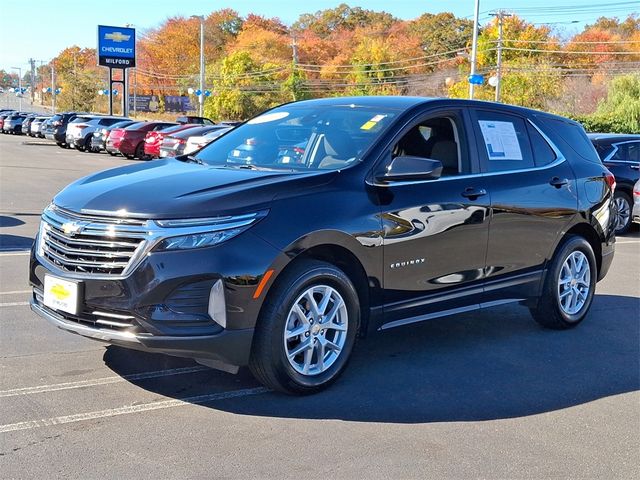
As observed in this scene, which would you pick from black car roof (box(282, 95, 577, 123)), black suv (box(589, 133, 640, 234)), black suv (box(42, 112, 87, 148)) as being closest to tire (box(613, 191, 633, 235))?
black suv (box(589, 133, 640, 234))

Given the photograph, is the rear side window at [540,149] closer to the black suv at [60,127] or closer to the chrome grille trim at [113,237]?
the chrome grille trim at [113,237]

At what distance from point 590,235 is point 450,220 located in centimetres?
216

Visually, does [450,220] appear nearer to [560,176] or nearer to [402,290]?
[402,290]

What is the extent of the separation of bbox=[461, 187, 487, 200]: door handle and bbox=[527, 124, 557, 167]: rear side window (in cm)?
95

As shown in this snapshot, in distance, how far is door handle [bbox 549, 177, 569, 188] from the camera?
20.6 ft

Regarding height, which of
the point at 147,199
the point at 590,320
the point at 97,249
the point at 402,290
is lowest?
the point at 590,320

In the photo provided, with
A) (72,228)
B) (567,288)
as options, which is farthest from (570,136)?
(72,228)

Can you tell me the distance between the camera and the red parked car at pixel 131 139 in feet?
96.2

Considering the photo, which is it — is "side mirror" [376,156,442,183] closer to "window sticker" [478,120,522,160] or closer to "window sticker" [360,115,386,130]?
"window sticker" [360,115,386,130]

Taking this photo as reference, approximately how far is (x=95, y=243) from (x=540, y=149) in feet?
12.8

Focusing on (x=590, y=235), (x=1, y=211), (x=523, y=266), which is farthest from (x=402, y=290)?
(x=1, y=211)

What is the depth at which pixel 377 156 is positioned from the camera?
196 inches

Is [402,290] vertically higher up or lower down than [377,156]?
lower down

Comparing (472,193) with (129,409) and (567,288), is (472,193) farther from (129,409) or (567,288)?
(129,409)
